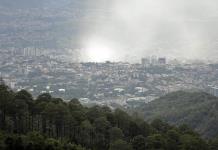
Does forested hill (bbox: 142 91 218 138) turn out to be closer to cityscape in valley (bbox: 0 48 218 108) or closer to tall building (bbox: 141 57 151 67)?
cityscape in valley (bbox: 0 48 218 108)

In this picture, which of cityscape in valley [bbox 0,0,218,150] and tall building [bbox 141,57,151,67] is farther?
tall building [bbox 141,57,151,67]

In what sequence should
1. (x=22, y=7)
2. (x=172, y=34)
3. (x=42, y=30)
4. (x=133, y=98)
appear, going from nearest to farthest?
(x=133, y=98), (x=42, y=30), (x=172, y=34), (x=22, y=7)

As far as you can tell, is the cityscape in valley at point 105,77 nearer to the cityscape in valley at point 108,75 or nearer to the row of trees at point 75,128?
the cityscape in valley at point 108,75

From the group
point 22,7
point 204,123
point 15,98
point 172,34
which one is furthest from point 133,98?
point 22,7

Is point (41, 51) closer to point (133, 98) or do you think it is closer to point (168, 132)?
point (133, 98)

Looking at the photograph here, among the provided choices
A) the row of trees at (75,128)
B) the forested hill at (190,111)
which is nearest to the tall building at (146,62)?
the forested hill at (190,111)

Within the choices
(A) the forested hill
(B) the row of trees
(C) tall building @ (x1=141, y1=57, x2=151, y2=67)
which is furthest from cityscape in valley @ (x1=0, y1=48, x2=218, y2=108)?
(B) the row of trees
